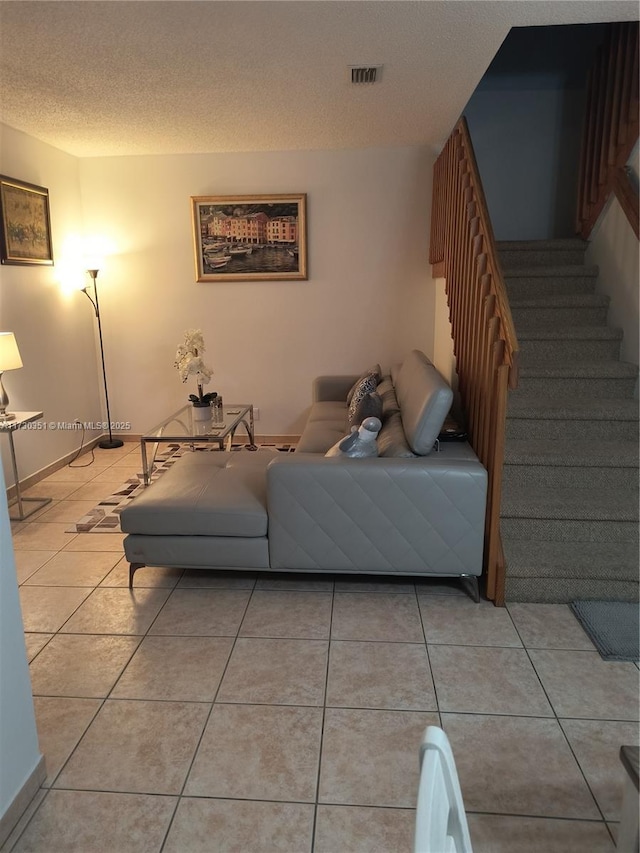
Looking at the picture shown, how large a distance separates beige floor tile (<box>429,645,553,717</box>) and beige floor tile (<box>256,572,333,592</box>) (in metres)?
0.68

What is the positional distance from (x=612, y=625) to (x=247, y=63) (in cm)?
318

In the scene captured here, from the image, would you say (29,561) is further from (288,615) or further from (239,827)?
(239,827)

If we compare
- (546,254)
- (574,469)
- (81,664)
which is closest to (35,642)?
(81,664)

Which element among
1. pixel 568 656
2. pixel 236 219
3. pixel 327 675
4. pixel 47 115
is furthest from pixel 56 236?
pixel 568 656

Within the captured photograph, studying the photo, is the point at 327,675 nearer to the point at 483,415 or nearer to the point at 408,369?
the point at 483,415

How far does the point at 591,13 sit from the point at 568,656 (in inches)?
106

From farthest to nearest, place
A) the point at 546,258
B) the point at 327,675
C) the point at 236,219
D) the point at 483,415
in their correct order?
the point at 236,219 → the point at 546,258 → the point at 483,415 → the point at 327,675

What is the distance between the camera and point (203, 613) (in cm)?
260

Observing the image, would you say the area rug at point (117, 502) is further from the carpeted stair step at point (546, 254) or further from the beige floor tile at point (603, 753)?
the beige floor tile at point (603, 753)

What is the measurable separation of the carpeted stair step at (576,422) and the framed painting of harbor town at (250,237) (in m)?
2.64

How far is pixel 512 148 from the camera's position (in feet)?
15.8

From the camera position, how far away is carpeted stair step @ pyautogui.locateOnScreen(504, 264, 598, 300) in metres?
3.91

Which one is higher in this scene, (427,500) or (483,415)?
(483,415)

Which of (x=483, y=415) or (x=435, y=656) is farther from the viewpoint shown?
(x=483, y=415)
